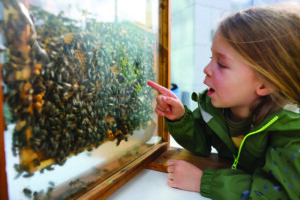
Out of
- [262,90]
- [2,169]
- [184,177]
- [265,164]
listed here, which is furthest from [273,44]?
[2,169]

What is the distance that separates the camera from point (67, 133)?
52 cm

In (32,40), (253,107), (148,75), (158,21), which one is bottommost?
(253,107)

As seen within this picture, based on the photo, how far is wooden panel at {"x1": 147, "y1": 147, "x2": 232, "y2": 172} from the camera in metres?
0.85

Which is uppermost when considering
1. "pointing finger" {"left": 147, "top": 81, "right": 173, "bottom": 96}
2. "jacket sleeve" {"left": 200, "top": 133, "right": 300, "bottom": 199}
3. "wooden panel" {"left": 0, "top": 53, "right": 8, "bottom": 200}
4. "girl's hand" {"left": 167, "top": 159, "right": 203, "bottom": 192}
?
"pointing finger" {"left": 147, "top": 81, "right": 173, "bottom": 96}

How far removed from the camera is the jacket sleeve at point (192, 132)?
0.90 metres

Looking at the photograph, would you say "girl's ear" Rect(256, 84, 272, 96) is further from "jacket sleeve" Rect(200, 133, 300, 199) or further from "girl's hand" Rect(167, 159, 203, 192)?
"girl's hand" Rect(167, 159, 203, 192)

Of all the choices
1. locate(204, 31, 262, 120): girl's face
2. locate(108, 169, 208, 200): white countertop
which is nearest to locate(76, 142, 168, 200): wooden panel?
locate(108, 169, 208, 200): white countertop

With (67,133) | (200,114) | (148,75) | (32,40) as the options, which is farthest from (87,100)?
(200,114)

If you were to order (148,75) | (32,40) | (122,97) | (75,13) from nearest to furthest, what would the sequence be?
(32,40) → (75,13) → (122,97) → (148,75)

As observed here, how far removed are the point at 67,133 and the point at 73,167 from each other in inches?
4.0

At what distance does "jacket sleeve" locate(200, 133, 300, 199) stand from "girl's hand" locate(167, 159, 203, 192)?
0.03 meters

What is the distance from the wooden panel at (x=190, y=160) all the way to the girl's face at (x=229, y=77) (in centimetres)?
27

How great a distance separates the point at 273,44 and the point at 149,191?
62 cm

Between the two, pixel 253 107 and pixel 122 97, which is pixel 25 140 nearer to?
pixel 122 97
